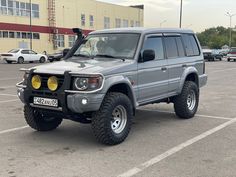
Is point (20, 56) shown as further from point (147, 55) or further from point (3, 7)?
point (147, 55)

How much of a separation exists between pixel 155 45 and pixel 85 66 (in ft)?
6.41

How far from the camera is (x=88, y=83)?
5.89 metres

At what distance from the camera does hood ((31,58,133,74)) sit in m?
6.04

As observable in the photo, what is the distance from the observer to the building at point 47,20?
4844cm

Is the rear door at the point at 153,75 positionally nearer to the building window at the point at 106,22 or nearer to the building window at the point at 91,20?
the building window at the point at 91,20

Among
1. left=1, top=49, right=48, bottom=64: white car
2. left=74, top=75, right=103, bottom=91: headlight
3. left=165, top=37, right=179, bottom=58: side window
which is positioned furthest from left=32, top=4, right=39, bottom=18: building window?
left=74, top=75, right=103, bottom=91: headlight

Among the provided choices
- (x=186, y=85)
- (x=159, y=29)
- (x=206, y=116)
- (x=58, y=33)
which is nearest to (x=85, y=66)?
(x=159, y=29)

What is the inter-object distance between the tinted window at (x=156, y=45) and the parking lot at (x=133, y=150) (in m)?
1.47

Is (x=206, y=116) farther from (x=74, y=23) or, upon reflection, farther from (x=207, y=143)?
(x=74, y=23)

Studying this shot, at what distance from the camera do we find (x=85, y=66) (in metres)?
6.28

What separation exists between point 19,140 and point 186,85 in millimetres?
3876

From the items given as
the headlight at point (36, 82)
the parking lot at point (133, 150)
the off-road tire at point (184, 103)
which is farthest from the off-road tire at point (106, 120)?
the off-road tire at point (184, 103)

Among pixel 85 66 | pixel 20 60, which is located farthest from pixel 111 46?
pixel 20 60

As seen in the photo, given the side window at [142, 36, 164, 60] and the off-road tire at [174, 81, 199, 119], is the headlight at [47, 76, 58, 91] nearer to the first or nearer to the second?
the side window at [142, 36, 164, 60]
